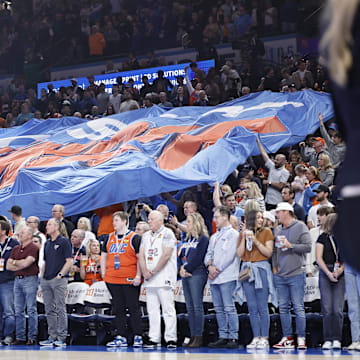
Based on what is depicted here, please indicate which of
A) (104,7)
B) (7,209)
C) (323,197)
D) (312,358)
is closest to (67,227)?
(7,209)

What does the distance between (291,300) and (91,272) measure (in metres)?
3.25

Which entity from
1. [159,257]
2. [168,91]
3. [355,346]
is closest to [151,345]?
[159,257]

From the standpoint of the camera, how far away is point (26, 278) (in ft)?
36.5

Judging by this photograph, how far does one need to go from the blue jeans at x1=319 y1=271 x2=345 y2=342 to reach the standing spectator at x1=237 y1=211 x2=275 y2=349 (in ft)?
2.46

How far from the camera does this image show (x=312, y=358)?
8.17 m

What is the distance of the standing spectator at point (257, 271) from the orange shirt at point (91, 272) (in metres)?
2.41

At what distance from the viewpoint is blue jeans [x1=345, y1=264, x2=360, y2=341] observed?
896 centimetres

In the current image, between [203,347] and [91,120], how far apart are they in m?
9.18

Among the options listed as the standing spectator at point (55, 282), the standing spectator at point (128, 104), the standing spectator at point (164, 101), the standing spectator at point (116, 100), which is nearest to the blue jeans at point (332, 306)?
the standing spectator at point (55, 282)

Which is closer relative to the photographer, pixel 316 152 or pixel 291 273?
pixel 291 273

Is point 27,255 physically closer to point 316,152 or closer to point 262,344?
point 262,344

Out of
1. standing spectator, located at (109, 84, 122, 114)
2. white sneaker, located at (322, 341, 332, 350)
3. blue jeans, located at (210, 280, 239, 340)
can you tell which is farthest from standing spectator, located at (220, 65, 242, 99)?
white sneaker, located at (322, 341, 332, 350)

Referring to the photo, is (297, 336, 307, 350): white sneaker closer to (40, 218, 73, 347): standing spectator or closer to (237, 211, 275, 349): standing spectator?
(237, 211, 275, 349): standing spectator

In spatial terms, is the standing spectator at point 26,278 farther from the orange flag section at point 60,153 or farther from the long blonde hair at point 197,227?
the orange flag section at point 60,153
